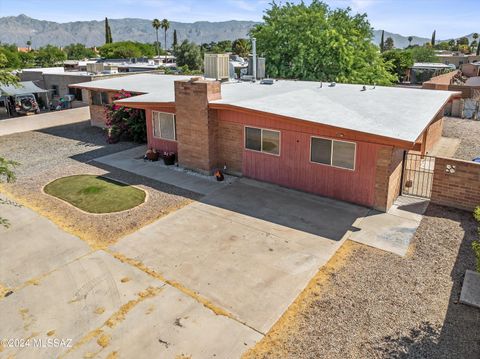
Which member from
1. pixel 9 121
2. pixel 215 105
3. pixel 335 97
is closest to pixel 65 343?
pixel 215 105

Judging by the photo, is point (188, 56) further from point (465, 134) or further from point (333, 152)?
point (333, 152)

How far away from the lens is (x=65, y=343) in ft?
23.7

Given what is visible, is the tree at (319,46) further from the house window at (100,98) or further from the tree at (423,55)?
the tree at (423,55)

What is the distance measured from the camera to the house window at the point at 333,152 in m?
12.9

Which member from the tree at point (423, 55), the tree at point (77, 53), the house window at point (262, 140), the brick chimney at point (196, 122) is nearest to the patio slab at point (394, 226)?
the house window at point (262, 140)

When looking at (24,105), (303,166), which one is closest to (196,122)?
(303,166)

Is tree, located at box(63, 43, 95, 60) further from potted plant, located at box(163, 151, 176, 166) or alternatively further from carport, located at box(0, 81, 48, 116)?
potted plant, located at box(163, 151, 176, 166)

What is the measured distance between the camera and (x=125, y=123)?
22.2 meters

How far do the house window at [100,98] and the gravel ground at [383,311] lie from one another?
20672mm

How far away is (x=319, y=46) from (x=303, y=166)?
20.1 meters

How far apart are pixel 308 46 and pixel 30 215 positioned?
25730mm

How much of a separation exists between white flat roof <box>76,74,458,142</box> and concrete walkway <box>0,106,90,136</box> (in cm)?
1170

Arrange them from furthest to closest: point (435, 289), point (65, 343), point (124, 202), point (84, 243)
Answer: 1. point (124, 202)
2. point (84, 243)
3. point (435, 289)
4. point (65, 343)

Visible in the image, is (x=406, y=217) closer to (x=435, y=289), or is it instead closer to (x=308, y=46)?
(x=435, y=289)
